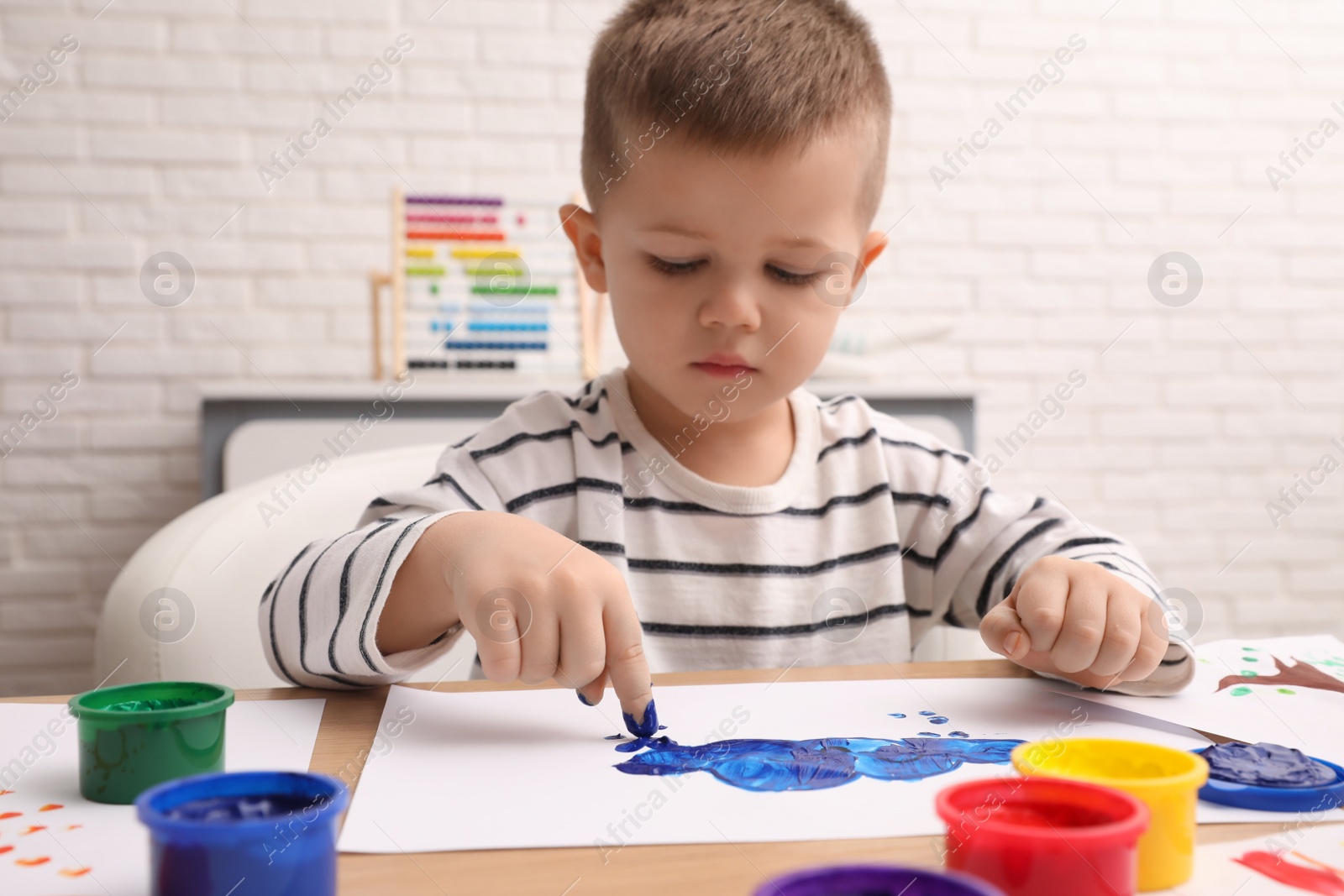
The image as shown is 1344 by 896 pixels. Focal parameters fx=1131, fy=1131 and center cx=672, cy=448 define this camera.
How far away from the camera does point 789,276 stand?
0.87 m

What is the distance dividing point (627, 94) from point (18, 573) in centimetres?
192

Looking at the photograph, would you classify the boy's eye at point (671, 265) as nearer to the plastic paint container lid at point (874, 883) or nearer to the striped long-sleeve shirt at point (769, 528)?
the striped long-sleeve shirt at point (769, 528)

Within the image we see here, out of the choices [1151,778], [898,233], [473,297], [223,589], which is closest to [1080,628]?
[1151,778]

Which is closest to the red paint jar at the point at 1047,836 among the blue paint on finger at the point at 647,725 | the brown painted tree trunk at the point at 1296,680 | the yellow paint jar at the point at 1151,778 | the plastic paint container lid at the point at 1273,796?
the yellow paint jar at the point at 1151,778

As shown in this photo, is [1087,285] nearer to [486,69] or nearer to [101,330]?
[486,69]

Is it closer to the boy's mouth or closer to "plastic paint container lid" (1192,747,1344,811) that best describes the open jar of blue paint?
"plastic paint container lid" (1192,747,1344,811)

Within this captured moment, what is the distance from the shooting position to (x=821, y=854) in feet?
1.43

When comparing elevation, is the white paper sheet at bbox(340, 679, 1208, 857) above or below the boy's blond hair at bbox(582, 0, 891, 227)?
below

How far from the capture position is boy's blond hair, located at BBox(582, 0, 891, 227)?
854 millimetres

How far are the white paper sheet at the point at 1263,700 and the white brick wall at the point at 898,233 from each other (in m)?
1.29

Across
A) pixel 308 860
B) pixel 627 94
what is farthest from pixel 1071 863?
pixel 627 94

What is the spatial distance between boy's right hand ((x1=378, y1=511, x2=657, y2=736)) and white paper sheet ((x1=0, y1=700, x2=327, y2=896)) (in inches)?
4.3

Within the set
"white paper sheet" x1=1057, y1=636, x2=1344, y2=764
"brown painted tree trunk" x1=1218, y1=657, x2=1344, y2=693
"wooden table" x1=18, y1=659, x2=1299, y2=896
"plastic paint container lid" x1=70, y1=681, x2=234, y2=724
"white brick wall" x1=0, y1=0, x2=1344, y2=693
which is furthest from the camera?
"white brick wall" x1=0, y1=0, x2=1344, y2=693

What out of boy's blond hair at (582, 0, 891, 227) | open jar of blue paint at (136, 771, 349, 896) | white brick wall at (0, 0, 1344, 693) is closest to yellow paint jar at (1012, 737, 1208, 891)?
open jar of blue paint at (136, 771, 349, 896)
